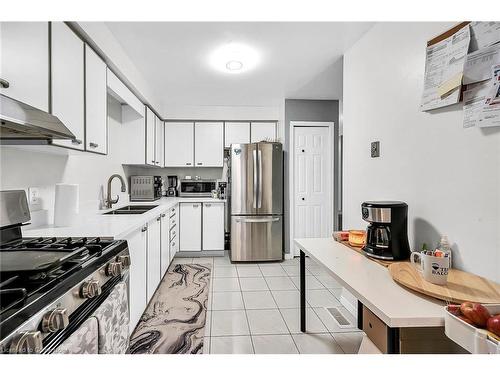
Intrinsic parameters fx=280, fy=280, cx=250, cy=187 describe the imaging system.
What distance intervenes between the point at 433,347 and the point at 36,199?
2.42 m

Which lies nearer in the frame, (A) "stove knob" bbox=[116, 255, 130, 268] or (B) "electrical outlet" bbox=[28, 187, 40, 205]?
(A) "stove knob" bbox=[116, 255, 130, 268]

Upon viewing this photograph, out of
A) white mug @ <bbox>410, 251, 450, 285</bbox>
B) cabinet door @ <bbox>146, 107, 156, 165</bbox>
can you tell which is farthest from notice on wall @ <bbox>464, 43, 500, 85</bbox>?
cabinet door @ <bbox>146, 107, 156, 165</bbox>

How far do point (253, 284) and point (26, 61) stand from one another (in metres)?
2.83

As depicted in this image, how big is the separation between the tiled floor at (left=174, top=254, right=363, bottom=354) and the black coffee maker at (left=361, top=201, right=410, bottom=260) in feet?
2.79

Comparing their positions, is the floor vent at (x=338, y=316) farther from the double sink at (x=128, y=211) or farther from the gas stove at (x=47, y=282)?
the double sink at (x=128, y=211)

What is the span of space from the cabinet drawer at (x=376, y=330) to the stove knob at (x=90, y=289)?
53.0 inches

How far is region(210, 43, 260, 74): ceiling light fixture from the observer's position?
259 centimetres

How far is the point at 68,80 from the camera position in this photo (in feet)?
5.68

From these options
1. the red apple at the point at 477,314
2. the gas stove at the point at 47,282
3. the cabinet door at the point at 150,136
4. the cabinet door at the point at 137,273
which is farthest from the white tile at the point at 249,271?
the red apple at the point at 477,314

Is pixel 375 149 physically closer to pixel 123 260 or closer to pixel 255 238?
pixel 123 260

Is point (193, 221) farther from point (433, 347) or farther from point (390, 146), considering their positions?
point (433, 347)

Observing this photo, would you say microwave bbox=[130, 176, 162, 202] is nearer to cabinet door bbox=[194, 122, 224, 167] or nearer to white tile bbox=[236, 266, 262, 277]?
cabinet door bbox=[194, 122, 224, 167]

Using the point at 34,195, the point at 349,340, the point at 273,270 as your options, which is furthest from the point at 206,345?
the point at 273,270

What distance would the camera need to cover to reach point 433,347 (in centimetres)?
119
